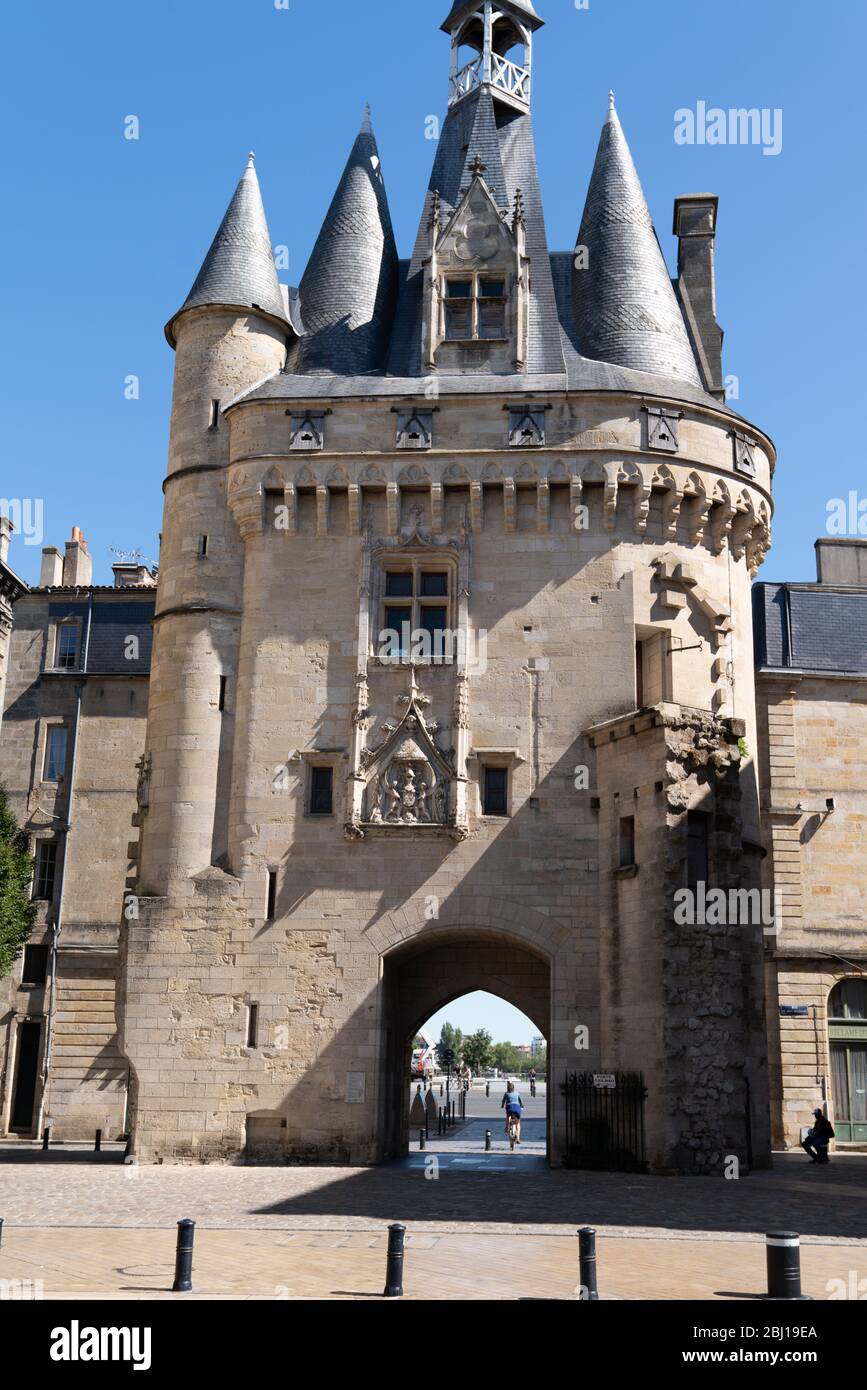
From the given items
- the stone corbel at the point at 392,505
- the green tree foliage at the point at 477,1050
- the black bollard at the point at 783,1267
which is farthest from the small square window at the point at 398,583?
the green tree foliage at the point at 477,1050

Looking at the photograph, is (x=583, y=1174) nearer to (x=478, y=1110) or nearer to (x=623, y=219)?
(x=623, y=219)

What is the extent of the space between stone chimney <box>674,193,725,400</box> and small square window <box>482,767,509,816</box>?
35.3 feet

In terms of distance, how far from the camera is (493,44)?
112ft

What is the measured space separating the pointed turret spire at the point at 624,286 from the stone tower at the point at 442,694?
89 millimetres

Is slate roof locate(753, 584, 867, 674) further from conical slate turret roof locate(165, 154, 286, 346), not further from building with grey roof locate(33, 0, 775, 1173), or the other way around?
conical slate turret roof locate(165, 154, 286, 346)

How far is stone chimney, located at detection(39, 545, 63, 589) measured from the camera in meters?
40.5

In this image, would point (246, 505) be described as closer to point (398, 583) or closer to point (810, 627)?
Answer: point (398, 583)

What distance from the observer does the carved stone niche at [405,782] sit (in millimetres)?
25016

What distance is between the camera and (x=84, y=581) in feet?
134

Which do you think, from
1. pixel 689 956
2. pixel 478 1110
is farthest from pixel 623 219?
pixel 478 1110

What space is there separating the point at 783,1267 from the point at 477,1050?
103 m

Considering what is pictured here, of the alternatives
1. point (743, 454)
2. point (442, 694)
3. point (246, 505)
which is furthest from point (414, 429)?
point (743, 454)

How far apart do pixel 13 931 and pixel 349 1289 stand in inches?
888

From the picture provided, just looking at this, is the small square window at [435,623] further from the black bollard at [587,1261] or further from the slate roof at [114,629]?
the black bollard at [587,1261]
